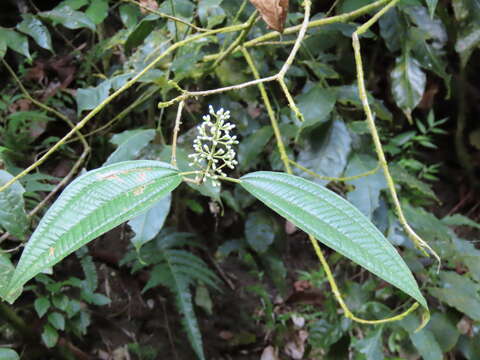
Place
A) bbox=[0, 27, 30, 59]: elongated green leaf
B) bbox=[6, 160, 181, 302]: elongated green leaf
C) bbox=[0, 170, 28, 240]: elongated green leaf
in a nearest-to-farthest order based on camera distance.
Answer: bbox=[6, 160, 181, 302]: elongated green leaf, bbox=[0, 170, 28, 240]: elongated green leaf, bbox=[0, 27, 30, 59]: elongated green leaf

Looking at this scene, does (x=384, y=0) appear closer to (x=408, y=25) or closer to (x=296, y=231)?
(x=408, y=25)

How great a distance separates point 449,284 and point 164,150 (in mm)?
709

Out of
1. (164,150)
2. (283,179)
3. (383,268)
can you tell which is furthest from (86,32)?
(383,268)

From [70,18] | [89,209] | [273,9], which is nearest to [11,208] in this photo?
[89,209]

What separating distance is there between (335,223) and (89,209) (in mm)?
236

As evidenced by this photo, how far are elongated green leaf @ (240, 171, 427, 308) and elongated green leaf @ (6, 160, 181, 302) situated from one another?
0.11 meters

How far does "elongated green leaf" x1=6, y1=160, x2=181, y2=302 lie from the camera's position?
0.41 meters

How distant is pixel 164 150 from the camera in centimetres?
99

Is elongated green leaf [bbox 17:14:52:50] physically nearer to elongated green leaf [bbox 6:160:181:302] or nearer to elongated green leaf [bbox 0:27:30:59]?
elongated green leaf [bbox 0:27:30:59]

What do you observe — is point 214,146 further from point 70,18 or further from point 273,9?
point 70,18

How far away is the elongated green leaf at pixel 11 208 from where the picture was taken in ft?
2.37

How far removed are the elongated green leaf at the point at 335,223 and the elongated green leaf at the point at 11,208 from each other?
40 centimetres

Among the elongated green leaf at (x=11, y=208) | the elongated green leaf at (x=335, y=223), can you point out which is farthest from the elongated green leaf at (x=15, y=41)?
the elongated green leaf at (x=335, y=223)

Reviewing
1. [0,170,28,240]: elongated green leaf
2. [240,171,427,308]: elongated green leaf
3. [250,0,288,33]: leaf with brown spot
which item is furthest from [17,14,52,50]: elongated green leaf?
[240,171,427,308]: elongated green leaf
